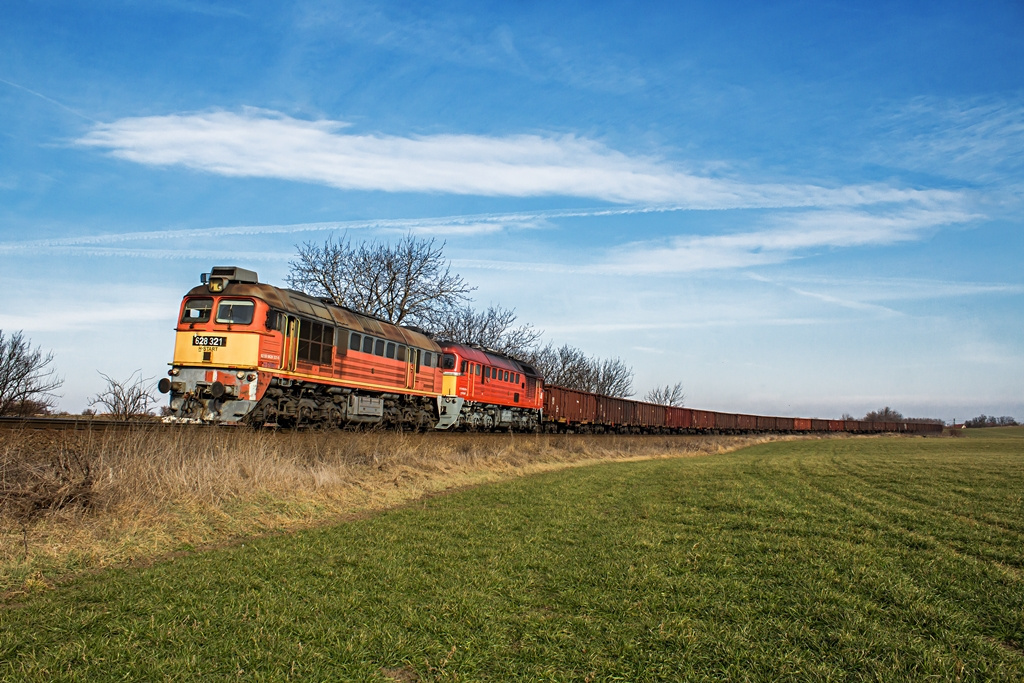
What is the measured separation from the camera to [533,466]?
746 inches

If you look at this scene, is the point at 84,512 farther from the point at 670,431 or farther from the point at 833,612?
the point at 670,431

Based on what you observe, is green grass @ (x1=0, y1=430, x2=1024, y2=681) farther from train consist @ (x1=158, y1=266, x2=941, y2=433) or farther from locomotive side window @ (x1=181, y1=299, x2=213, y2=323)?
locomotive side window @ (x1=181, y1=299, x2=213, y2=323)

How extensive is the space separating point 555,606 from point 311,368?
13619mm

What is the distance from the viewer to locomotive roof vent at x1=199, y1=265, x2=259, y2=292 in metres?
16.9

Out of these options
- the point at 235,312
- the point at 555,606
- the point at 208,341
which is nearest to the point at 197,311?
the point at 208,341

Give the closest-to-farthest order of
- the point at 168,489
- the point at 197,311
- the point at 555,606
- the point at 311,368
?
the point at 555,606 → the point at 168,489 → the point at 197,311 → the point at 311,368

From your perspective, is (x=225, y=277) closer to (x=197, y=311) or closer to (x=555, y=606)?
(x=197, y=311)

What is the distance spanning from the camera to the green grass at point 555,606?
4598mm

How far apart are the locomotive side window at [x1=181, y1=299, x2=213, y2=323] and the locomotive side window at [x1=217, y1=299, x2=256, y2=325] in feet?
1.30

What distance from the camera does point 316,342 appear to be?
18.4 m

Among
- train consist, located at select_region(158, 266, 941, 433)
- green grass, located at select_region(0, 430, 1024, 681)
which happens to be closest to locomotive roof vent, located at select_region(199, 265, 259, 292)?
train consist, located at select_region(158, 266, 941, 433)

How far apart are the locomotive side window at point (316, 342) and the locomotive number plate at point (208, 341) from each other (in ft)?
6.61

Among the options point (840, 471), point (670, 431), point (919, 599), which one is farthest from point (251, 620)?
point (670, 431)

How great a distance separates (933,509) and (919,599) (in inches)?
262
